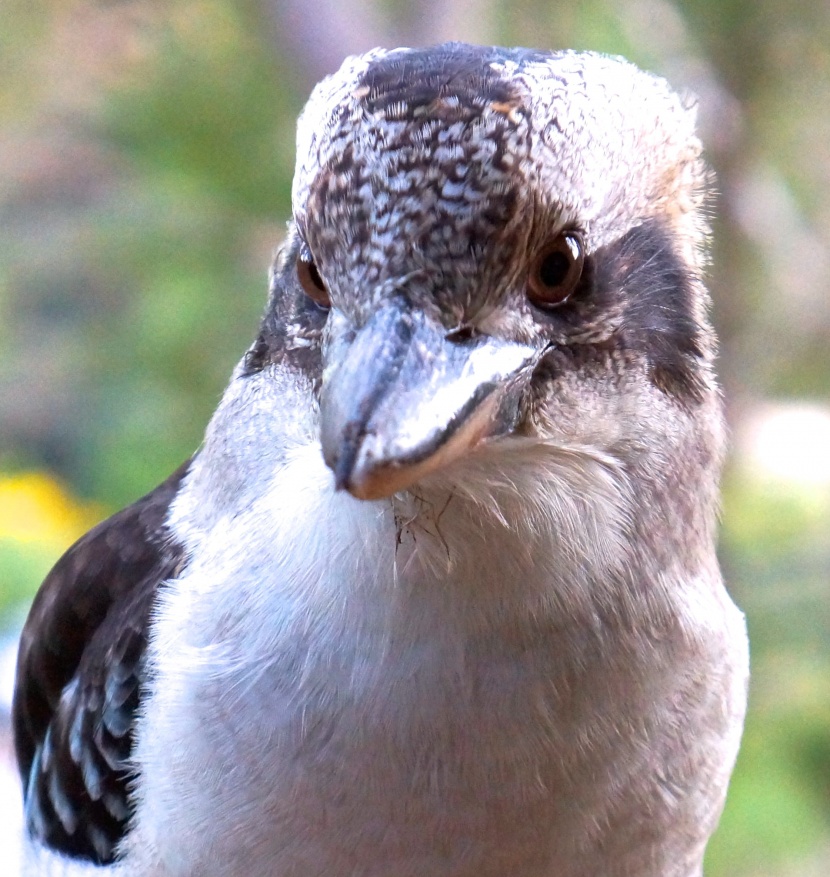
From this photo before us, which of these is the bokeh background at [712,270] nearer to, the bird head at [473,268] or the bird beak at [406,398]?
the bird head at [473,268]

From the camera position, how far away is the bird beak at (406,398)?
849mm

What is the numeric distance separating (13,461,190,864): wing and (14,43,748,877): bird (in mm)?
15

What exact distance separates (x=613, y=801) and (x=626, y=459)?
0.35 meters

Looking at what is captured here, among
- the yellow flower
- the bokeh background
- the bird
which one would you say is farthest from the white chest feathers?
the yellow flower

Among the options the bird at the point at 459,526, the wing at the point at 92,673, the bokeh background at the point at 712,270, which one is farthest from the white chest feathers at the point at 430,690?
the bokeh background at the point at 712,270

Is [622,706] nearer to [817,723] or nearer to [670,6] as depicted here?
[817,723]

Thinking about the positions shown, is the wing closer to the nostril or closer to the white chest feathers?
the white chest feathers

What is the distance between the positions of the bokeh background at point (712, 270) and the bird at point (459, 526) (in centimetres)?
97

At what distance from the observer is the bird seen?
0.93m

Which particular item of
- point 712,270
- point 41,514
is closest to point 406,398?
point 712,270

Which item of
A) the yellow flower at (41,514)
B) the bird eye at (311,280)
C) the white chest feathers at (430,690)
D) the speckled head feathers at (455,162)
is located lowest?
the yellow flower at (41,514)

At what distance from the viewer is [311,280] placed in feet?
3.36

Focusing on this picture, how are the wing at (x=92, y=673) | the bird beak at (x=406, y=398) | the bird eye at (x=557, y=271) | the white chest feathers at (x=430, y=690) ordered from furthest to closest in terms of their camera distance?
the wing at (x=92, y=673) → the white chest feathers at (x=430, y=690) → the bird eye at (x=557, y=271) → the bird beak at (x=406, y=398)

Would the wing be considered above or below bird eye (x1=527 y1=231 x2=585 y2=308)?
below
